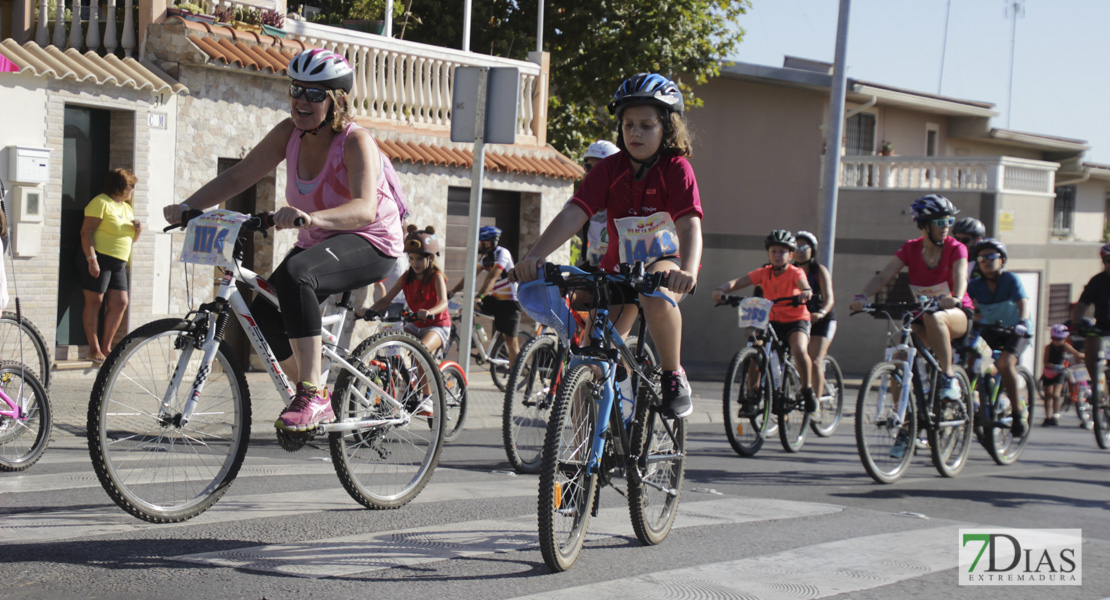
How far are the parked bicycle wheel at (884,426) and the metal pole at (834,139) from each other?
864 cm

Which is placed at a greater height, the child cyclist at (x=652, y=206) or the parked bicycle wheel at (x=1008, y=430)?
the child cyclist at (x=652, y=206)

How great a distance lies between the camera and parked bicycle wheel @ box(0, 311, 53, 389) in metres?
7.30

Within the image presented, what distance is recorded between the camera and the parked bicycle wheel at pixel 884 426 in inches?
341

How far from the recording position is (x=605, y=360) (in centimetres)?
509

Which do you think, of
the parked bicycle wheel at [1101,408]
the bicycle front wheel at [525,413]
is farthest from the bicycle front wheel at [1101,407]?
the bicycle front wheel at [525,413]

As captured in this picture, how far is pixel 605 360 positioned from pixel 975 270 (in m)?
7.40

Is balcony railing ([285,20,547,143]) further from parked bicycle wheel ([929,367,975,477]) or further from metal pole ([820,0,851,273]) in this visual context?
parked bicycle wheel ([929,367,975,477])

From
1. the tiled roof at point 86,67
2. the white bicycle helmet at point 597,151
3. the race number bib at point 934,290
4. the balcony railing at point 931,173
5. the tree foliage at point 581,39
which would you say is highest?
the tree foliage at point 581,39

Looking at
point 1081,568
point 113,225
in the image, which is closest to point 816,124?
point 113,225

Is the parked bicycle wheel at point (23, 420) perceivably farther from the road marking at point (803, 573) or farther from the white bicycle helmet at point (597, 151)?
the white bicycle helmet at point (597, 151)

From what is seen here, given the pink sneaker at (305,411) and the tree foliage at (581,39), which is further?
the tree foliage at (581,39)

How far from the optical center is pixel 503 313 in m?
14.6

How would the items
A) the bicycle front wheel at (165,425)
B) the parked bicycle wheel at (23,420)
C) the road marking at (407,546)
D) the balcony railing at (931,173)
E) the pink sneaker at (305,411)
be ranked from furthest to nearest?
the balcony railing at (931,173) < the parked bicycle wheel at (23,420) < the pink sneaker at (305,411) < the bicycle front wheel at (165,425) < the road marking at (407,546)
